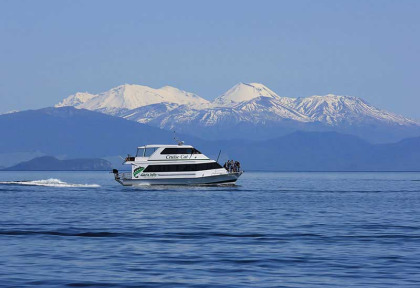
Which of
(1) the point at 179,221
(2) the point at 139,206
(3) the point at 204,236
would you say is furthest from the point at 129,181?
(3) the point at 204,236

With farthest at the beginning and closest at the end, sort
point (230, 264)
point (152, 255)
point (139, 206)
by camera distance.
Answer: point (139, 206) → point (152, 255) → point (230, 264)

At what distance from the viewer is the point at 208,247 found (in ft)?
150

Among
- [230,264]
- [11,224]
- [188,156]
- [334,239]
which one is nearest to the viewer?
[230,264]

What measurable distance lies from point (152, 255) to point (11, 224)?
2020 centimetres

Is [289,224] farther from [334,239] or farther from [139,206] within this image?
[139,206]

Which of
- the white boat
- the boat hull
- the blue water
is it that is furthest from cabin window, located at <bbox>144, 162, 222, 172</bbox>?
the blue water

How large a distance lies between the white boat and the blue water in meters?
39.1

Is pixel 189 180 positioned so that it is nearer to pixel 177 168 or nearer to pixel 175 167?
pixel 177 168

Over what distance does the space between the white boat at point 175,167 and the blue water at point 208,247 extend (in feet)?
128

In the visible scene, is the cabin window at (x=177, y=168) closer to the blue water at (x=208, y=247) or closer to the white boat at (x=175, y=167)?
the white boat at (x=175, y=167)

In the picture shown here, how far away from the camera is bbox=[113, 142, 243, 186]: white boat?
4628 inches

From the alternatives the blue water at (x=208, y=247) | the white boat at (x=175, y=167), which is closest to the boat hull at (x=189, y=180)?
the white boat at (x=175, y=167)

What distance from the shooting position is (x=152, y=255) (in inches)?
1662

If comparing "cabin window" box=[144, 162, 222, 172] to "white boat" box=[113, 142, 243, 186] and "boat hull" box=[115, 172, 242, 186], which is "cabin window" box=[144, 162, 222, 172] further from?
"boat hull" box=[115, 172, 242, 186]
